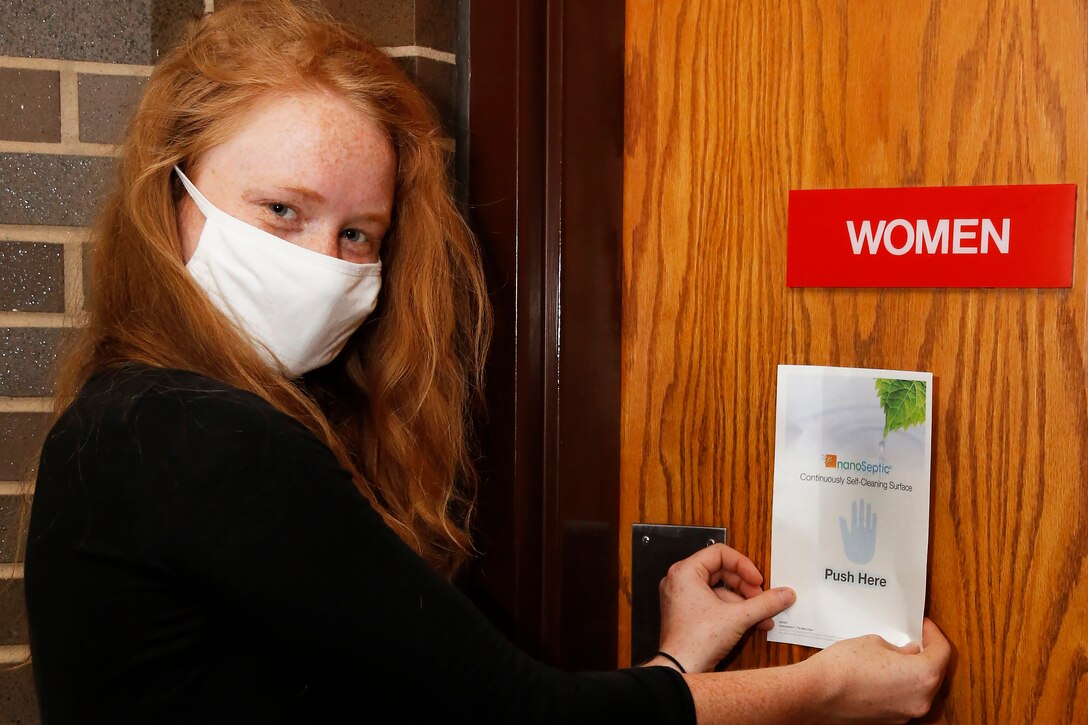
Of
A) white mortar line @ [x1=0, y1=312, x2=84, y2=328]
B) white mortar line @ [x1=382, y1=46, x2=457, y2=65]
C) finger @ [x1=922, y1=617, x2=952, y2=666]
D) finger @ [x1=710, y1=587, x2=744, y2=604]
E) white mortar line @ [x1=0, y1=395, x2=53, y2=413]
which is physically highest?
white mortar line @ [x1=382, y1=46, x2=457, y2=65]

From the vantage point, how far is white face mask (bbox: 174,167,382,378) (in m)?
0.88

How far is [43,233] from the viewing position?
1.06m

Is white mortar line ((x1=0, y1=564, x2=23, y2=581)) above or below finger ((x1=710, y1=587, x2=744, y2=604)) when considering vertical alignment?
above

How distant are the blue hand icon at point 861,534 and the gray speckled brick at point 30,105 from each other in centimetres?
104

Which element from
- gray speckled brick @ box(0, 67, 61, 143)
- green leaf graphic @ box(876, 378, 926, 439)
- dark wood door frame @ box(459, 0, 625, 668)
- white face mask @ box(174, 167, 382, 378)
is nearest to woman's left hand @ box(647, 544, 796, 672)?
dark wood door frame @ box(459, 0, 625, 668)

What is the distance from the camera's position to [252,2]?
1.01 meters

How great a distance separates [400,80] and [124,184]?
0.31 m

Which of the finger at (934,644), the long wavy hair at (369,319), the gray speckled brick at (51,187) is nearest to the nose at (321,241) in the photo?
the long wavy hair at (369,319)

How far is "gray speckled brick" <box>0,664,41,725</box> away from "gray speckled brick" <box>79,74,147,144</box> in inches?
24.4

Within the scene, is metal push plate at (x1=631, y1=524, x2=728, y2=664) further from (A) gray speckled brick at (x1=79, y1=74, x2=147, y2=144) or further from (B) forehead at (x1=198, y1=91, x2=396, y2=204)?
(A) gray speckled brick at (x1=79, y1=74, x2=147, y2=144)

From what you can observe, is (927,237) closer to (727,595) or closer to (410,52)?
(727,595)

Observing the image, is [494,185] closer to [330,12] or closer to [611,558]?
[330,12]

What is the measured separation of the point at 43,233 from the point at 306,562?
613mm

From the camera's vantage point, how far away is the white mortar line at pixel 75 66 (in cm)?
104
